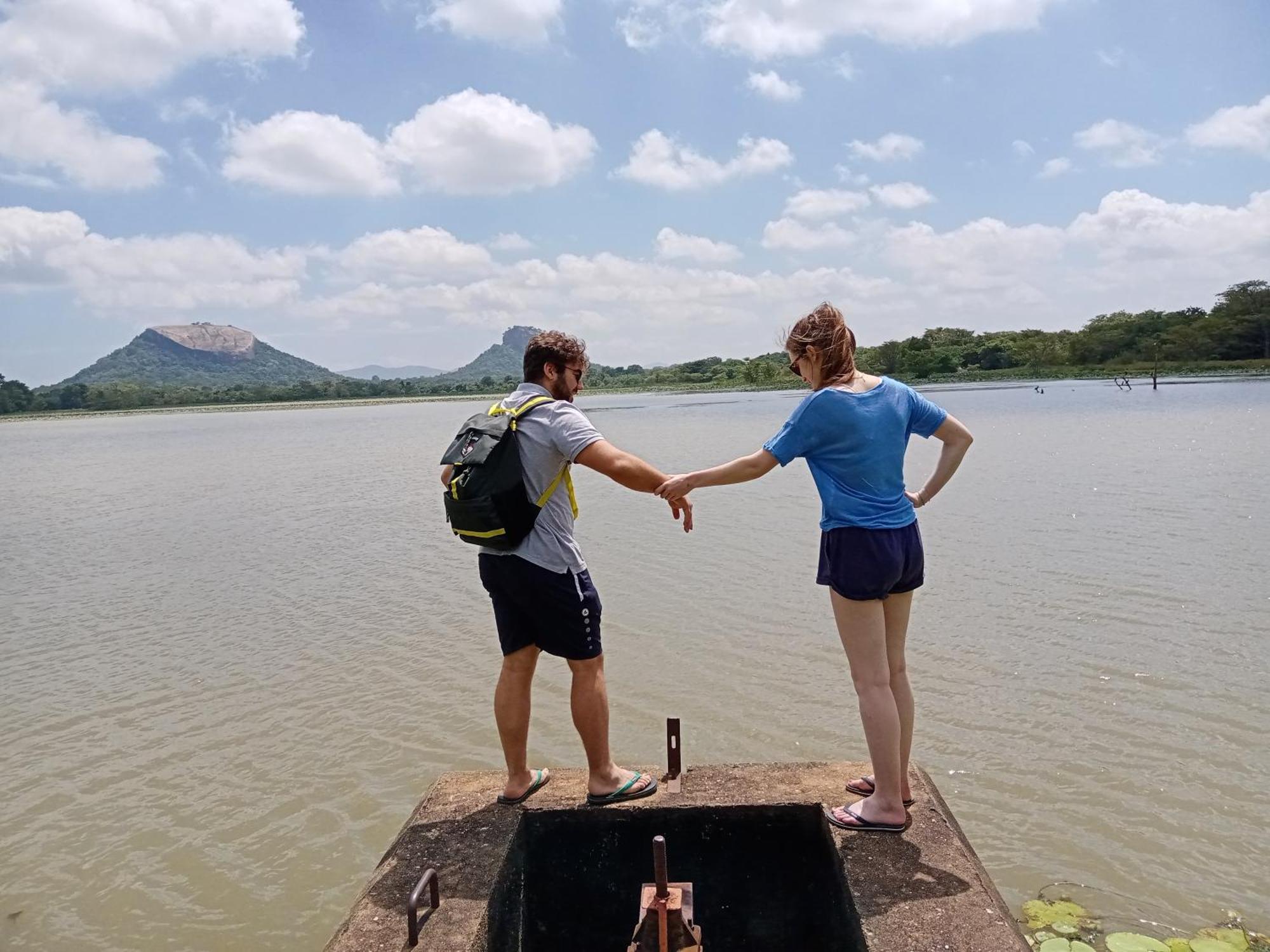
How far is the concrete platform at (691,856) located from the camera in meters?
2.88

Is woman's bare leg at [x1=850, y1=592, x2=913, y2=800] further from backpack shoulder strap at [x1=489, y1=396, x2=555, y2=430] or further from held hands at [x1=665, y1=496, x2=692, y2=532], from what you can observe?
backpack shoulder strap at [x1=489, y1=396, x2=555, y2=430]

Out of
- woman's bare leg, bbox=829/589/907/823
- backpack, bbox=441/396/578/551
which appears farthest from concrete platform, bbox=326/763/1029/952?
backpack, bbox=441/396/578/551

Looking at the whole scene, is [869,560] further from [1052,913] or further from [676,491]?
[1052,913]

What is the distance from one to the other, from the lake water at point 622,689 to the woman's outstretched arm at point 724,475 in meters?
2.46

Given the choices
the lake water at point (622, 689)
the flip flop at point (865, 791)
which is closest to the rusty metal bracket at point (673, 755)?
the flip flop at point (865, 791)

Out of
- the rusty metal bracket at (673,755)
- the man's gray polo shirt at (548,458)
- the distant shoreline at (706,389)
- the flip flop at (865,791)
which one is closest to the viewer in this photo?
the man's gray polo shirt at (548,458)

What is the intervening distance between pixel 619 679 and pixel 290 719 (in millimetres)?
2525

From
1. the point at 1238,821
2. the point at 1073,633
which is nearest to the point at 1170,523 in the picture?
the point at 1073,633

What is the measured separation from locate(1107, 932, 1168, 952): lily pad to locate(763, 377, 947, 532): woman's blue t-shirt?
2002 mm

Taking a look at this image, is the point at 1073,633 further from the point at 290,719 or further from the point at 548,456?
the point at 290,719

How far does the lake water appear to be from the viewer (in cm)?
432

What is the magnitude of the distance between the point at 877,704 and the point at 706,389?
5254 inches

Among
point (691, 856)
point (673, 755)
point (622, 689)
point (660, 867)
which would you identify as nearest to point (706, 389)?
point (622, 689)

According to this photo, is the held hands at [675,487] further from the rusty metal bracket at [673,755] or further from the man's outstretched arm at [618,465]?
the rusty metal bracket at [673,755]
